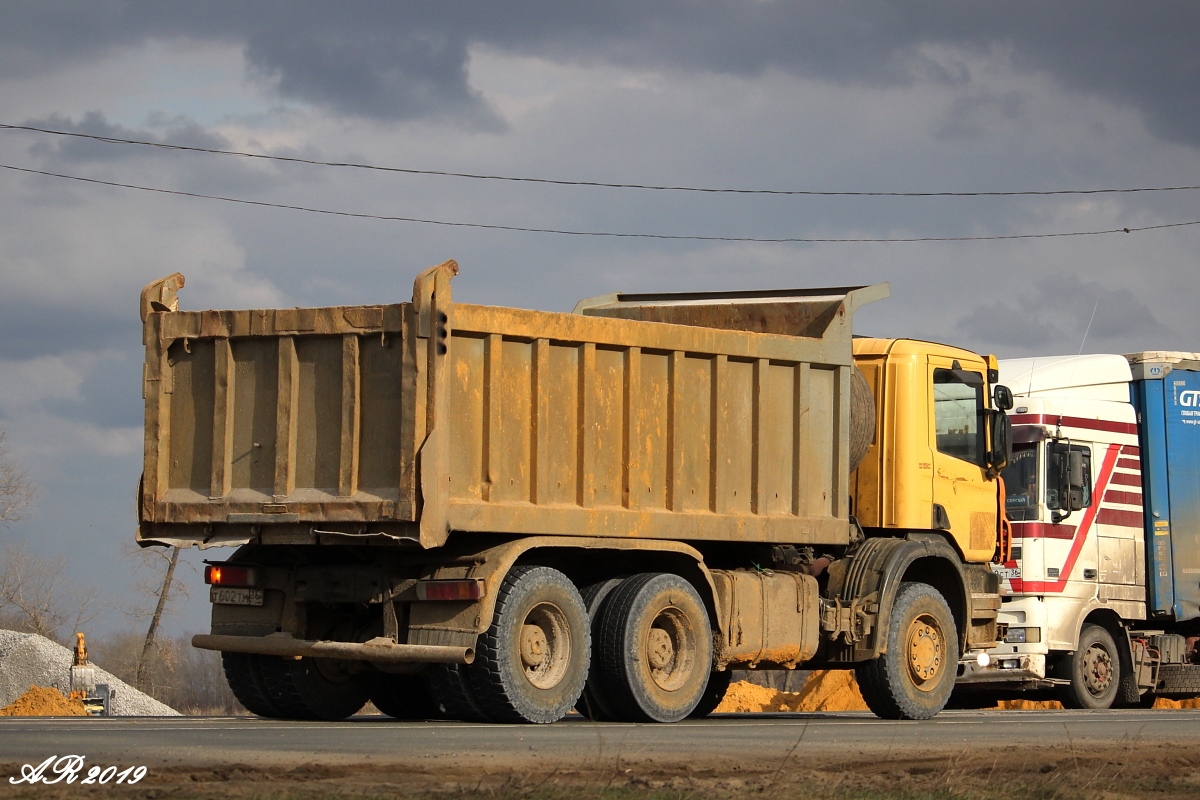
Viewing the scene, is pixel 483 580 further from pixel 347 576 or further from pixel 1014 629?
pixel 1014 629

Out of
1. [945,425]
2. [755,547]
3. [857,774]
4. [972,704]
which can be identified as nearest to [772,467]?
[755,547]

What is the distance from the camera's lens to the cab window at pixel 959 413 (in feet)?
52.0

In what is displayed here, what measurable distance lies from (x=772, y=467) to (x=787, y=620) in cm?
122

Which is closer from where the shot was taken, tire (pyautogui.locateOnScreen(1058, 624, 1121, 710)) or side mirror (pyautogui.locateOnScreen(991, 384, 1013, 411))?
side mirror (pyautogui.locateOnScreen(991, 384, 1013, 411))

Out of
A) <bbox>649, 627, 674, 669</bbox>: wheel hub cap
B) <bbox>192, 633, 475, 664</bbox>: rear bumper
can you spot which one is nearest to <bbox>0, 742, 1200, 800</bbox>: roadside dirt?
<bbox>192, 633, 475, 664</bbox>: rear bumper

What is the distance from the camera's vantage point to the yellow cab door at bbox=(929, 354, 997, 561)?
15703mm

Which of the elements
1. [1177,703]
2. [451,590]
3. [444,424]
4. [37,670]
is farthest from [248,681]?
[37,670]

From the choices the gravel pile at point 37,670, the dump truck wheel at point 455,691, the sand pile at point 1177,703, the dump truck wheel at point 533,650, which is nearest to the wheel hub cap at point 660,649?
the dump truck wheel at point 533,650

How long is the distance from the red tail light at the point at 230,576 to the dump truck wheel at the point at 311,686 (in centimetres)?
77

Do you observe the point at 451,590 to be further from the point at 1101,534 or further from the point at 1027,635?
the point at 1101,534

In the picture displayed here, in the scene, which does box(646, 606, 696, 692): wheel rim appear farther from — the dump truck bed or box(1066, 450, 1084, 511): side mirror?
box(1066, 450, 1084, 511): side mirror

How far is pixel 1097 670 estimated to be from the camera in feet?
64.6

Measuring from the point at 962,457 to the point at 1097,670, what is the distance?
4946mm

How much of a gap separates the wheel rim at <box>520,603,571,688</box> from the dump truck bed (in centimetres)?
59
